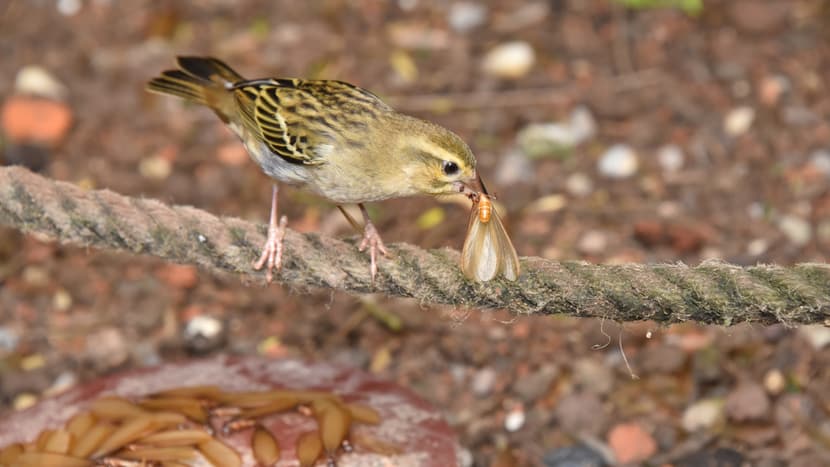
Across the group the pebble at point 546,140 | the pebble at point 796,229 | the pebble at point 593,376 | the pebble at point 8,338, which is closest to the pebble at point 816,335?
the pebble at point 796,229

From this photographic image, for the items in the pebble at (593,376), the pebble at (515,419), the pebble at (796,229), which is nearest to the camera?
the pebble at (515,419)

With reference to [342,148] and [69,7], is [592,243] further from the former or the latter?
[69,7]

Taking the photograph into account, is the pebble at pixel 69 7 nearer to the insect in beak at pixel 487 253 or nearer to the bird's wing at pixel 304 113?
the bird's wing at pixel 304 113

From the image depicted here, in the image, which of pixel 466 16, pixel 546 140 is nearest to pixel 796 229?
pixel 546 140

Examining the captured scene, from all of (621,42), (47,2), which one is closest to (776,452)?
(621,42)

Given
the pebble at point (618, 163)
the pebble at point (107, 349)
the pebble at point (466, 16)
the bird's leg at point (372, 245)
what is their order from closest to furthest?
the bird's leg at point (372, 245), the pebble at point (107, 349), the pebble at point (618, 163), the pebble at point (466, 16)

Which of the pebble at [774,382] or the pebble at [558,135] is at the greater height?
the pebble at [558,135]
